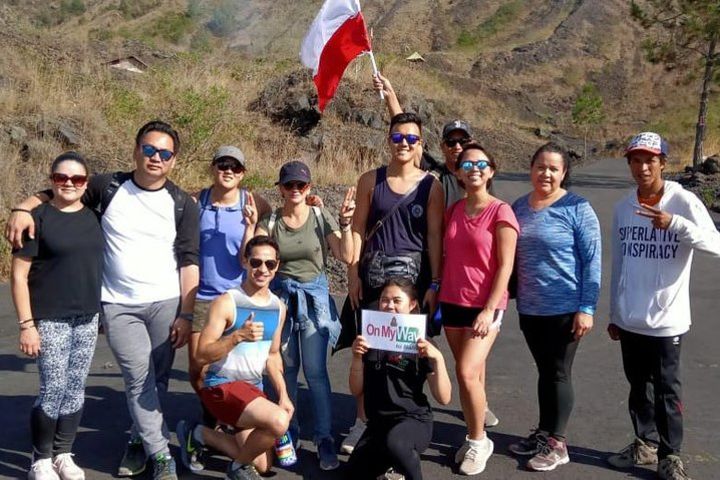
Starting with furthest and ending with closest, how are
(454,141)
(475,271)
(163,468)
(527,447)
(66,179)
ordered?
(454,141)
(527,447)
(475,271)
(163,468)
(66,179)

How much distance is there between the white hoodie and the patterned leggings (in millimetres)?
2956

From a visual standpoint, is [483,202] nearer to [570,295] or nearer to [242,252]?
[570,295]

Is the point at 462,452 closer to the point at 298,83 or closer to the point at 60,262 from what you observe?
the point at 60,262

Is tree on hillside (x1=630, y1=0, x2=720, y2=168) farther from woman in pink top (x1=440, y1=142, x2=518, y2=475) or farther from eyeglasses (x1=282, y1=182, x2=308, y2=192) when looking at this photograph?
eyeglasses (x1=282, y1=182, x2=308, y2=192)

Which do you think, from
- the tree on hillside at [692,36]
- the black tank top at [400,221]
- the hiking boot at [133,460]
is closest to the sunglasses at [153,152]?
the black tank top at [400,221]

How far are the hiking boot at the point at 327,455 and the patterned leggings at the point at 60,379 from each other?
1.37 meters

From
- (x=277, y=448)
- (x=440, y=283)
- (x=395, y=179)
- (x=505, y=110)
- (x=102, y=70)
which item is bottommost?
(x=277, y=448)

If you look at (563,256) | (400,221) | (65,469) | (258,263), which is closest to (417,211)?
(400,221)

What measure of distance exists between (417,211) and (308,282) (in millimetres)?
764

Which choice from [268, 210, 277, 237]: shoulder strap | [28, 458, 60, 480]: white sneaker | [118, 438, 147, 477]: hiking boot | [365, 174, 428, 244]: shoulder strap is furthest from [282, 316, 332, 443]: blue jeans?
[28, 458, 60, 480]: white sneaker

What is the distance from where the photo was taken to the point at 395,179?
454cm

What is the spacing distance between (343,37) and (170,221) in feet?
8.15

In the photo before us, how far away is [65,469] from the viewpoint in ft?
13.8

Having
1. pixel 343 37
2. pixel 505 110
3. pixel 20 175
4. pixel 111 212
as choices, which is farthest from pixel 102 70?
pixel 505 110
